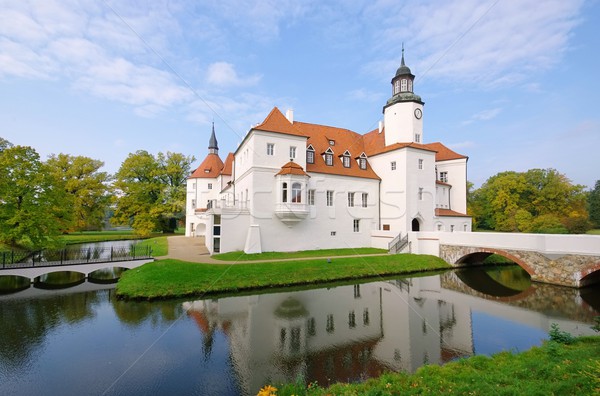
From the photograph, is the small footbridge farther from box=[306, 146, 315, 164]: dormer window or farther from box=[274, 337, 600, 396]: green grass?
box=[274, 337, 600, 396]: green grass

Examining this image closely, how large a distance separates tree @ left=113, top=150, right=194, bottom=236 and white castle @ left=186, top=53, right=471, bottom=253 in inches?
503

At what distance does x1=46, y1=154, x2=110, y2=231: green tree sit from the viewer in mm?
35844

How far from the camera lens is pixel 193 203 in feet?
122

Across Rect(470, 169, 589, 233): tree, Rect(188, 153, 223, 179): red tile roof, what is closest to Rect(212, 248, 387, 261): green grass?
Rect(188, 153, 223, 179): red tile roof

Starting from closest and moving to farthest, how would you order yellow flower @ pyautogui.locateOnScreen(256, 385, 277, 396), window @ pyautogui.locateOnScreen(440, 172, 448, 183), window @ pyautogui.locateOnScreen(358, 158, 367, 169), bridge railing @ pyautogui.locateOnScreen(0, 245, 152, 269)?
yellow flower @ pyautogui.locateOnScreen(256, 385, 277, 396)
bridge railing @ pyautogui.locateOnScreen(0, 245, 152, 269)
window @ pyautogui.locateOnScreen(358, 158, 367, 169)
window @ pyautogui.locateOnScreen(440, 172, 448, 183)

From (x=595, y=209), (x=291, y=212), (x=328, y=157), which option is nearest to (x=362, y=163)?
(x=328, y=157)

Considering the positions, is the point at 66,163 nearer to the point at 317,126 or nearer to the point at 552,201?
the point at 317,126

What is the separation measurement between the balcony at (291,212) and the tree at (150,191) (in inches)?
877

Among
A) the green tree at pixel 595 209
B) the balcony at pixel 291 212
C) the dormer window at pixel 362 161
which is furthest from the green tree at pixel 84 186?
the green tree at pixel 595 209

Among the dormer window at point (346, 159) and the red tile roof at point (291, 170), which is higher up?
the dormer window at point (346, 159)

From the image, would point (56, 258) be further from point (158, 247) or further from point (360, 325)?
point (360, 325)

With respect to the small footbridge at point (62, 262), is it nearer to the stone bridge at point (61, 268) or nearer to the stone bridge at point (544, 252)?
the stone bridge at point (61, 268)

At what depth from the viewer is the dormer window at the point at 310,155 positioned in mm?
23422

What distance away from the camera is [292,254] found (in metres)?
20.2
